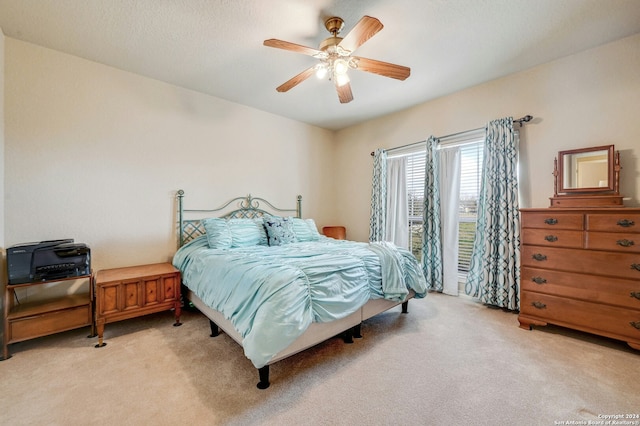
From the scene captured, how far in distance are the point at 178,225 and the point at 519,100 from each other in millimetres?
4516

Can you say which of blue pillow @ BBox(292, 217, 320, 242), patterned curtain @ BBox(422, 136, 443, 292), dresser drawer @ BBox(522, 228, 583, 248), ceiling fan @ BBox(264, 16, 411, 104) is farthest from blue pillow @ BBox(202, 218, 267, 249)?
dresser drawer @ BBox(522, 228, 583, 248)

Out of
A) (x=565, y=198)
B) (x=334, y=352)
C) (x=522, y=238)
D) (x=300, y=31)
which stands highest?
(x=300, y=31)

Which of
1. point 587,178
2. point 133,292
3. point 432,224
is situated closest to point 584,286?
point 587,178

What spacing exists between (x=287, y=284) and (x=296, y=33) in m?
2.21

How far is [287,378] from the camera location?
6.07 ft

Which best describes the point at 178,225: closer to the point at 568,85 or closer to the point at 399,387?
the point at 399,387

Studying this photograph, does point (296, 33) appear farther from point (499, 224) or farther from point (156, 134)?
point (499, 224)

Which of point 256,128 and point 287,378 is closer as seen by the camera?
point 287,378

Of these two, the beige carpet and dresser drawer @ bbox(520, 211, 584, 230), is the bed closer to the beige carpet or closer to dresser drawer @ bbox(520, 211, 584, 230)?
the beige carpet

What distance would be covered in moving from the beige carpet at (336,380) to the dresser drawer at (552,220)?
105cm

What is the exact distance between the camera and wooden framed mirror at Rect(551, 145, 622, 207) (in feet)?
7.86

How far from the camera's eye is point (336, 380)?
1823 mm

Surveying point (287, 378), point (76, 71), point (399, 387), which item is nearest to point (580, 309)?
point (399, 387)

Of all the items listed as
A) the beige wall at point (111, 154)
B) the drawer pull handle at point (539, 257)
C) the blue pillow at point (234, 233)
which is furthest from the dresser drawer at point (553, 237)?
the beige wall at point (111, 154)
